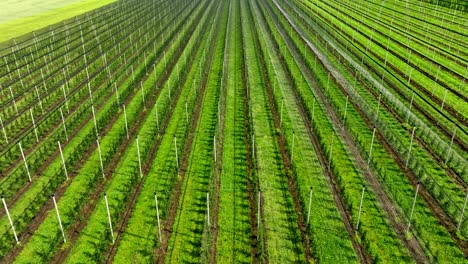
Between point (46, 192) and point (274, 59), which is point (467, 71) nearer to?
point (274, 59)

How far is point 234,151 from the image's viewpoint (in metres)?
28.0

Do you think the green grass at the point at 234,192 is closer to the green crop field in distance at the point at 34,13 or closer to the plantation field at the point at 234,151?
the plantation field at the point at 234,151

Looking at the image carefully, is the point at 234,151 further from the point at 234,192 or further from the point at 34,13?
the point at 34,13

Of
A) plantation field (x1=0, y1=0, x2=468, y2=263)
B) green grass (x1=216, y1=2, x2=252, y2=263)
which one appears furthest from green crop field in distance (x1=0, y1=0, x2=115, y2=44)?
green grass (x1=216, y1=2, x2=252, y2=263)

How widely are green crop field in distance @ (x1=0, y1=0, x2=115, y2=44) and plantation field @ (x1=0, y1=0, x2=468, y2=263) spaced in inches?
582

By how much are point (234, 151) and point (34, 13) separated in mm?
75780

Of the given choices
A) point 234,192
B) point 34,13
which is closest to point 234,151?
point 234,192

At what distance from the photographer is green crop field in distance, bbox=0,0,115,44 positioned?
6814 cm

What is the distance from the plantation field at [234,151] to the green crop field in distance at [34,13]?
14.8 metres

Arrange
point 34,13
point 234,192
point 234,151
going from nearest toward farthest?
point 234,192 → point 234,151 → point 34,13

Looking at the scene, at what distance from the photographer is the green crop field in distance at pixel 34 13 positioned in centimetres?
6814

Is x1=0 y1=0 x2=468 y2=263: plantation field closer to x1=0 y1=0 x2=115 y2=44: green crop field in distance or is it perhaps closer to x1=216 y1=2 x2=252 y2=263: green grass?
x1=216 y1=2 x2=252 y2=263: green grass

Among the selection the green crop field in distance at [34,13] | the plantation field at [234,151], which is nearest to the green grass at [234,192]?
the plantation field at [234,151]

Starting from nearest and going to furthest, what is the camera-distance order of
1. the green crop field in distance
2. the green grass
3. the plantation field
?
the green grass → the plantation field → the green crop field in distance
